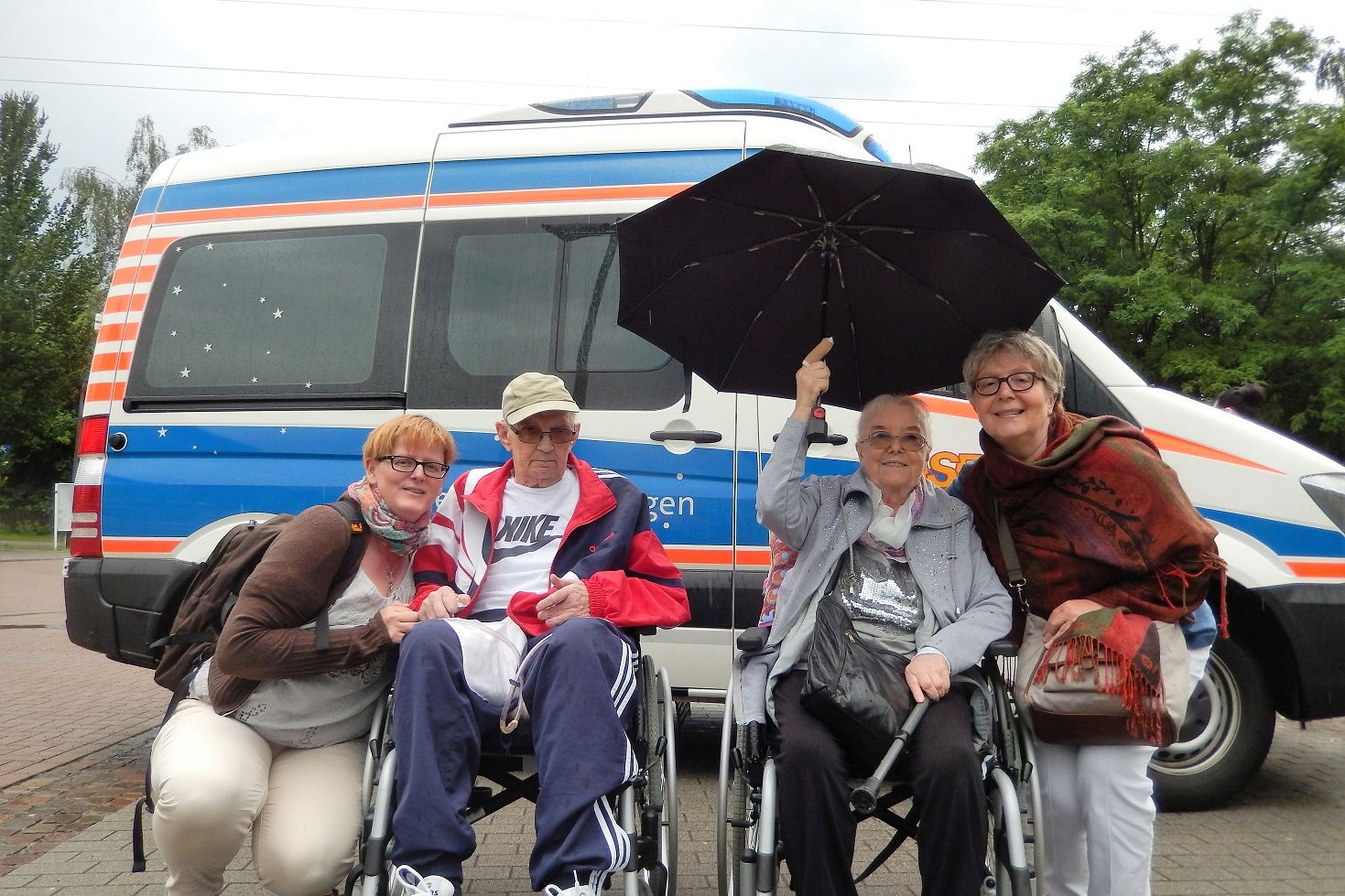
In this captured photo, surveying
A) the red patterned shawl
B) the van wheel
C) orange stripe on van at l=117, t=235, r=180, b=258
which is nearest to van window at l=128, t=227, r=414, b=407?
orange stripe on van at l=117, t=235, r=180, b=258

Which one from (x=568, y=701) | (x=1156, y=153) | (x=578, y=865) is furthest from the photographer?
(x=1156, y=153)

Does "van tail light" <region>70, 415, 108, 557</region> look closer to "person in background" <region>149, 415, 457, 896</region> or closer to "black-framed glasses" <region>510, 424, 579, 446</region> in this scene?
"person in background" <region>149, 415, 457, 896</region>

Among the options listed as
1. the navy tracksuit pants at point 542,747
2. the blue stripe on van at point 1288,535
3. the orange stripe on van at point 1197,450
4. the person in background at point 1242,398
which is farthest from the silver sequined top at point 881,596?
the person in background at point 1242,398

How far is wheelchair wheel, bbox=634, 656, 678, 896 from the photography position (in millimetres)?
2732

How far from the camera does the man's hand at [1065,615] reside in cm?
272

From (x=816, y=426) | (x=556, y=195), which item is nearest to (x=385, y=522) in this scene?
(x=816, y=426)

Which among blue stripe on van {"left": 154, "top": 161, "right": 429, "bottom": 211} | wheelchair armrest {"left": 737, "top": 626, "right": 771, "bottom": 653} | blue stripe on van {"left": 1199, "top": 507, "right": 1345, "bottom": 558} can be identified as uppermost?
blue stripe on van {"left": 154, "top": 161, "right": 429, "bottom": 211}

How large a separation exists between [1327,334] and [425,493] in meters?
20.9

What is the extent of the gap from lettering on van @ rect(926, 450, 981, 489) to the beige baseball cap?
6.32 feet

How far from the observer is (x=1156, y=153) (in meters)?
21.0

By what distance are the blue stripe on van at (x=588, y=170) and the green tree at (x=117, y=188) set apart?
1424 inches

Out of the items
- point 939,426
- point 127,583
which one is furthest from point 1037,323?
point 127,583

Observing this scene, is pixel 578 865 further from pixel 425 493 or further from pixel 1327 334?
pixel 1327 334

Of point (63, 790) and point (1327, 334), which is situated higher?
point (1327, 334)
